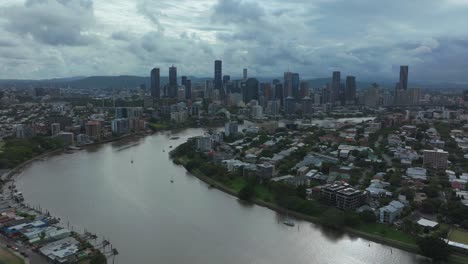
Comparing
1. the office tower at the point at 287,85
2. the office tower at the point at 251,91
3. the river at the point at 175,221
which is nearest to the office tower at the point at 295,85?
the office tower at the point at 287,85

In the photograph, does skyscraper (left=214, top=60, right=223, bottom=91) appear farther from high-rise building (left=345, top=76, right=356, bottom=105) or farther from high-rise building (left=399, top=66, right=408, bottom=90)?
high-rise building (left=399, top=66, right=408, bottom=90)

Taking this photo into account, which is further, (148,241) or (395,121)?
(395,121)

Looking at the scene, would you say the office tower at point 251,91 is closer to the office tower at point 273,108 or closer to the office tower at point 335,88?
the office tower at point 273,108

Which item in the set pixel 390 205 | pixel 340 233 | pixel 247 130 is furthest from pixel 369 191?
pixel 247 130

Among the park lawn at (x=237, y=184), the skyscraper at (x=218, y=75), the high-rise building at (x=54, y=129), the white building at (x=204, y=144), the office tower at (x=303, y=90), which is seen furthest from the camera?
the skyscraper at (x=218, y=75)

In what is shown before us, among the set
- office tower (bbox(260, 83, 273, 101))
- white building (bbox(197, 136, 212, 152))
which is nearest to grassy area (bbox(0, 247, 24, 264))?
white building (bbox(197, 136, 212, 152))

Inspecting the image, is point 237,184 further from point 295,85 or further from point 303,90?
point 303,90

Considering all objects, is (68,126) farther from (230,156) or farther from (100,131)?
(230,156)
